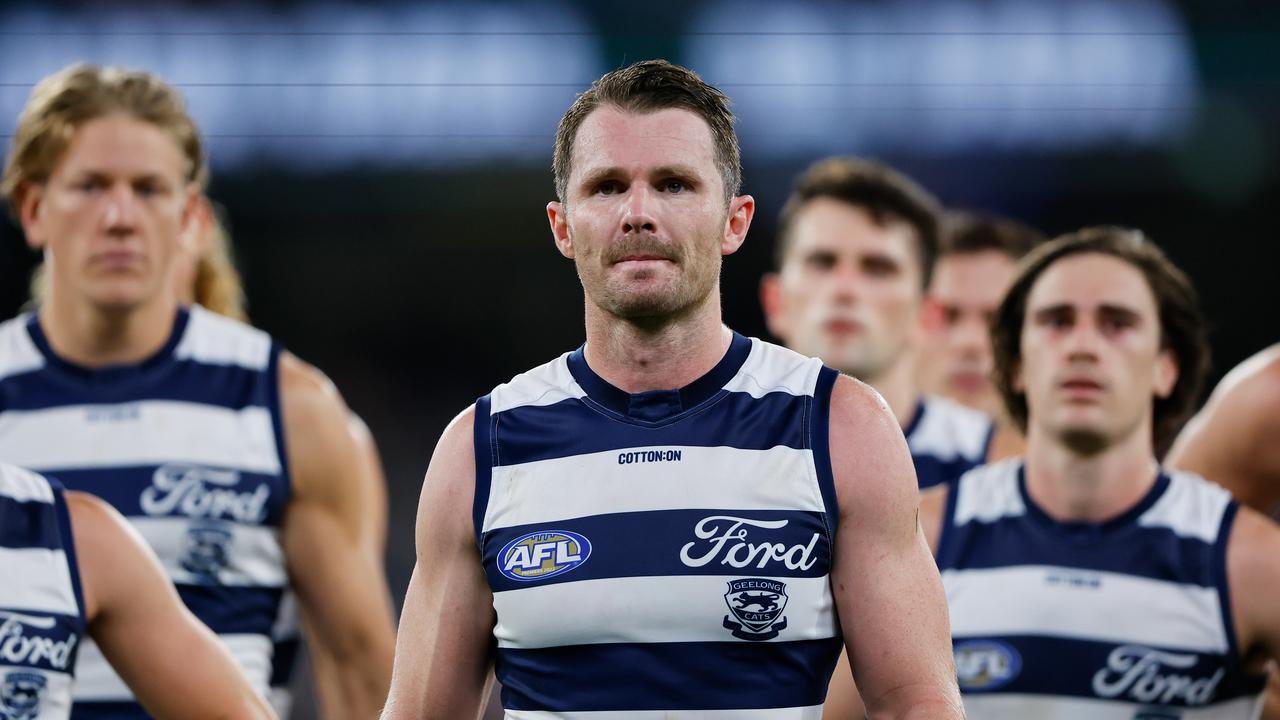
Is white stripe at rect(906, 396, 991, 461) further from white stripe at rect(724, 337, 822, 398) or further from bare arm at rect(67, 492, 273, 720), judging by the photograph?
bare arm at rect(67, 492, 273, 720)

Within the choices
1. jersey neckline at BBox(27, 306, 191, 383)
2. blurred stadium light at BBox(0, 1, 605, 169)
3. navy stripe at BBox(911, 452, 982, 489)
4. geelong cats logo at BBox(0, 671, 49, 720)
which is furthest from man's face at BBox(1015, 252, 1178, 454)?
blurred stadium light at BBox(0, 1, 605, 169)

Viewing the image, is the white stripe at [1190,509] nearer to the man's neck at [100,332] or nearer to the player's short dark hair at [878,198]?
the player's short dark hair at [878,198]

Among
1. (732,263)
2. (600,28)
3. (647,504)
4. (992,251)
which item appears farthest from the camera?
(732,263)

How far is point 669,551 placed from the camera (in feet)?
10.0

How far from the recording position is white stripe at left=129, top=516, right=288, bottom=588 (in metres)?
4.69

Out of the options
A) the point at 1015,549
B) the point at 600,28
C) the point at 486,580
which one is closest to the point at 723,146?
the point at 486,580

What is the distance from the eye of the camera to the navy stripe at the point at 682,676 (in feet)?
9.89

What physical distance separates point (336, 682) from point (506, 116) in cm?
871

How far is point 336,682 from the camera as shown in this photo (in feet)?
16.8

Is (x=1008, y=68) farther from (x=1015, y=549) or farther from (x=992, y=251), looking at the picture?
(x=1015, y=549)

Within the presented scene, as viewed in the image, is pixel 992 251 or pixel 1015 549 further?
pixel 992 251

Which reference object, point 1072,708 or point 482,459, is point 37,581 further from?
point 1072,708

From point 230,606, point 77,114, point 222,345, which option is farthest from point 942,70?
point 230,606

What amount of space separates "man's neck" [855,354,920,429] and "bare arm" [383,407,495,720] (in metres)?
3.20
